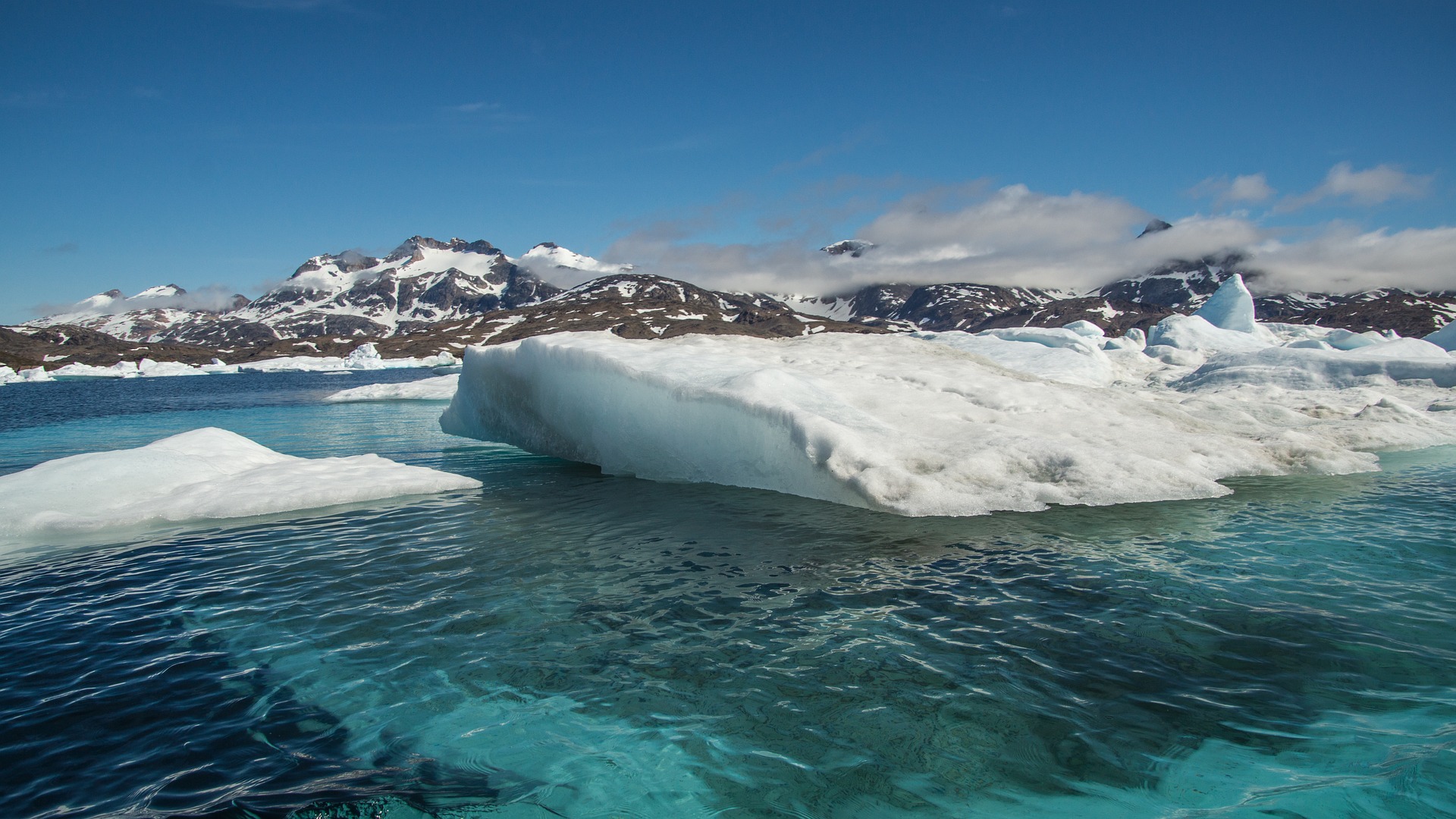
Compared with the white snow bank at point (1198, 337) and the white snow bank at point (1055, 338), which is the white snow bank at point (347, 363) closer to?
the white snow bank at point (1055, 338)

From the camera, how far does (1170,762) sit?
448 cm

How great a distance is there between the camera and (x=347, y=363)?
146m

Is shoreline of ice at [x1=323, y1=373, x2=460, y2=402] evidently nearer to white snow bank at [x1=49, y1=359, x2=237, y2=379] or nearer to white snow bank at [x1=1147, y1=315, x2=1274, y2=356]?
white snow bank at [x1=1147, y1=315, x2=1274, y2=356]

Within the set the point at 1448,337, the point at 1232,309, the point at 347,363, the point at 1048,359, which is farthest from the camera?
the point at 347,363

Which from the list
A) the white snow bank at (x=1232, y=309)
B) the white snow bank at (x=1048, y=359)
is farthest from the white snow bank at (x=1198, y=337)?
the white snow bank at (x=1048, y=359)

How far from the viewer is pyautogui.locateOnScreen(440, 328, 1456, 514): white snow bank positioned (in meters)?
10.9

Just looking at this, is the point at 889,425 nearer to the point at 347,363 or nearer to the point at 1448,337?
the point at 1448,337

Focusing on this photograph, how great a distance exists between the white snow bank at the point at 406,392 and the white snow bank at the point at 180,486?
30172 mm

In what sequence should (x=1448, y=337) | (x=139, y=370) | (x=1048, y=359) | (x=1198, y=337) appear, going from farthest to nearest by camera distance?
1. (x=139, y=370)
2. (x=1198, y=337)
3. (x=1448, y=337)
4. (x=1048, y=359)

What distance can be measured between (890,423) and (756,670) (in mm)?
7333

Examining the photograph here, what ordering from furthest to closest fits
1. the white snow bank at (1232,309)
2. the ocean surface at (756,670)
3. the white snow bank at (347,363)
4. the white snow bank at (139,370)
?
the white snow bank at (347,363) < the white snow bank at (139,370) < the white snow bank at (1232,309) < the ocean surface at (756,670)

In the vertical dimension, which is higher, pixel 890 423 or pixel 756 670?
pixel 890 423

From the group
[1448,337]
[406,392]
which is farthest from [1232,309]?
[406,392]

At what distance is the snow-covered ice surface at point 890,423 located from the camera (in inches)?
430
